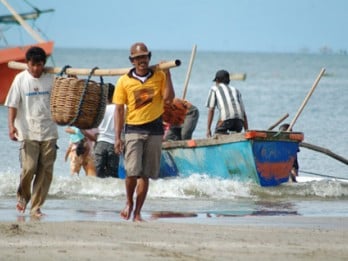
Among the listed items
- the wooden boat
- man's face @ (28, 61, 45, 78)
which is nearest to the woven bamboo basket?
man's face @ (28, 61, 45, 78)

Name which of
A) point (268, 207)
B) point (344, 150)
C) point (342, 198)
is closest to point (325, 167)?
point (344, 150)

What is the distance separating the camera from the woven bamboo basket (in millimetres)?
12195

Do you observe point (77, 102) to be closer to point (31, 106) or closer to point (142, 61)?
point (31, 106)

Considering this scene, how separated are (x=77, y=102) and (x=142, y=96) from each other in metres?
0.88

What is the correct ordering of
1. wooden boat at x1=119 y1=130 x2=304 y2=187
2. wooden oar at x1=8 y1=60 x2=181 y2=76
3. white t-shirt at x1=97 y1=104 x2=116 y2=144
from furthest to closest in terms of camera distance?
wooden boat at x1=119 y1=130 x2=304 y2=187 → white t-shirt at x1=97 y1=104 x2=116 y2=144 → wooden oar at x1=8 y1=60 x2=181 y2=76

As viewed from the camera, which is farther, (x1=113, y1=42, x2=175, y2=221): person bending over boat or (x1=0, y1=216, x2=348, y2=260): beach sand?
(x1=113, y1=42, x2=175, y2=221): person bending over boat

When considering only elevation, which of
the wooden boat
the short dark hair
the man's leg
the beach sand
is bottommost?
the beach sand

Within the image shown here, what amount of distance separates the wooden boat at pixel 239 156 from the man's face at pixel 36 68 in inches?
194

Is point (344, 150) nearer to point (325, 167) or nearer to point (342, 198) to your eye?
point (325, 167)

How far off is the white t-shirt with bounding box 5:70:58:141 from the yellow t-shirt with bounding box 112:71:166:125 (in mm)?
720

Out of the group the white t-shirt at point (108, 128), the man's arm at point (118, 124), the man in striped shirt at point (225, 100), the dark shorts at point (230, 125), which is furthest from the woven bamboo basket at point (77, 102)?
the dark shorts at point (230, 125)

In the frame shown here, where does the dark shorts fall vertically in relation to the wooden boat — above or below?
above

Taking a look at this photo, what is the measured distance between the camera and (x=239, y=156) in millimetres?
17125

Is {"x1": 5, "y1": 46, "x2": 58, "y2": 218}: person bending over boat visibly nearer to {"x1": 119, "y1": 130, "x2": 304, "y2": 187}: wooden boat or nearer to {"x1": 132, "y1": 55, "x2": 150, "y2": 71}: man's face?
{"x1": 132, "y1": 55, "x2": 150, "y2": 71}: man's face
